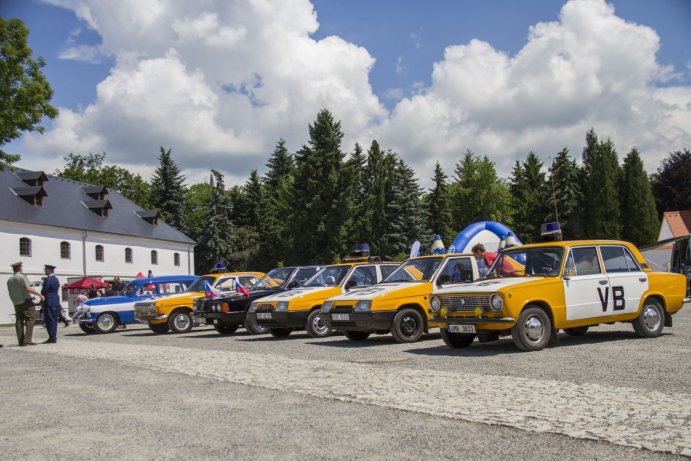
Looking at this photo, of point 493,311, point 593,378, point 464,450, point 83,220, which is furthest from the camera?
point 83,220

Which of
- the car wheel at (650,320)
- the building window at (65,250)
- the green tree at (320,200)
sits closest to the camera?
the car wheel at (650,320)

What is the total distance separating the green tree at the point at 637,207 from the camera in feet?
218

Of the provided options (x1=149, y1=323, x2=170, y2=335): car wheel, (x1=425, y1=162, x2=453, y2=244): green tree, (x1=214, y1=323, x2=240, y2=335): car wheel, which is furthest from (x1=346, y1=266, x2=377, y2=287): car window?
(x1=425, y1=162, x2=453, y2=244): green tree

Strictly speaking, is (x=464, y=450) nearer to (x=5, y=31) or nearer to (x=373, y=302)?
(x=373, y=302)

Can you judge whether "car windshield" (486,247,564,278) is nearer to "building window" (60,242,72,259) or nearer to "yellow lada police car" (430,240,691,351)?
"yellow lada police car" (430,240,691,351)

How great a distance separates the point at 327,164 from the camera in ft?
204

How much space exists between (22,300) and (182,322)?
5852 mm

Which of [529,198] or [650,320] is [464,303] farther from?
[529,198]

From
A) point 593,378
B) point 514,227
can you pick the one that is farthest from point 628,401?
point 514,227

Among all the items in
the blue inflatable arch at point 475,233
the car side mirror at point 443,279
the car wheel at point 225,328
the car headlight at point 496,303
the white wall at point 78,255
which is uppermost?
the white wall at point 78,255

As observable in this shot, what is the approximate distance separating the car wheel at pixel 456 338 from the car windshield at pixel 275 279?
25.0ft

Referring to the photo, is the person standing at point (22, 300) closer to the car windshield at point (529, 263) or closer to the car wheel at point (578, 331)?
the car windshield at point (529, 263)

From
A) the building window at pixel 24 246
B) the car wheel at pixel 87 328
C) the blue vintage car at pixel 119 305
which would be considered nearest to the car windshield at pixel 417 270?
the blue vintage car at pixel 119 305

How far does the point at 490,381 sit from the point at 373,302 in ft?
16.4
